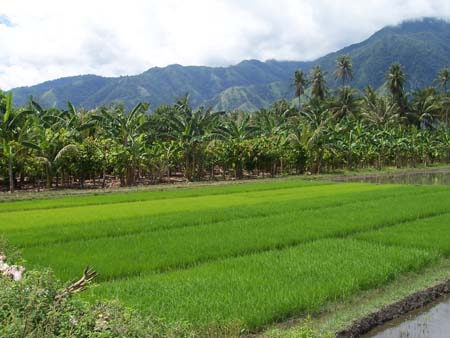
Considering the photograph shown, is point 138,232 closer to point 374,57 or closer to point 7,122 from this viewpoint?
point 7,122

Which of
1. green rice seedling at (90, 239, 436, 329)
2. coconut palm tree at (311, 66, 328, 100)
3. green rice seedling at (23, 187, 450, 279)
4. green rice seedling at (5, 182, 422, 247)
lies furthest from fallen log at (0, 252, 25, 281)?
coconut palm tree at (311, 66, 328, 100)

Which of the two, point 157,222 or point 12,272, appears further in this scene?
point 157,222

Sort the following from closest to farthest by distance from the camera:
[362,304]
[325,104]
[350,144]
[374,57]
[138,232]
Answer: [362,304] → [138,232] → [350,144] → [325,104] → [374,57]

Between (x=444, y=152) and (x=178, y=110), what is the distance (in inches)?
1136

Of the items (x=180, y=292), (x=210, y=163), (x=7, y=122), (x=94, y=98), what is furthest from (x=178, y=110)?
(x=94, y=98)

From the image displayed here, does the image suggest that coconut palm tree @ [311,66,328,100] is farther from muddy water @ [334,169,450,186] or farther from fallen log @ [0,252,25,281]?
fallen log @ [0,252,25,281]

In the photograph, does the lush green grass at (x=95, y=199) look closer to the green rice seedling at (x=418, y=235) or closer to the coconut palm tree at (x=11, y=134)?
the coconut palm tree at (x=11, y=134)

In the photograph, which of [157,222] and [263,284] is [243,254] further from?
[157,222]

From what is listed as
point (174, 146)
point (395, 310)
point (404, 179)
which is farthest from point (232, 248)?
point (404, 179)

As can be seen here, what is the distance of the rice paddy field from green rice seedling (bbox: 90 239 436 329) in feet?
0.06

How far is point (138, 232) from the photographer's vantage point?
11758mm

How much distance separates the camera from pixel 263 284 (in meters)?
6.95

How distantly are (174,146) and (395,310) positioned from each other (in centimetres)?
2403

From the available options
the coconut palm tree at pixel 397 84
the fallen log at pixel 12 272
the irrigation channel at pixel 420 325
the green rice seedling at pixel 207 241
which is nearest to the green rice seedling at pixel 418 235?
the green rice seedling at pixel 207 241
